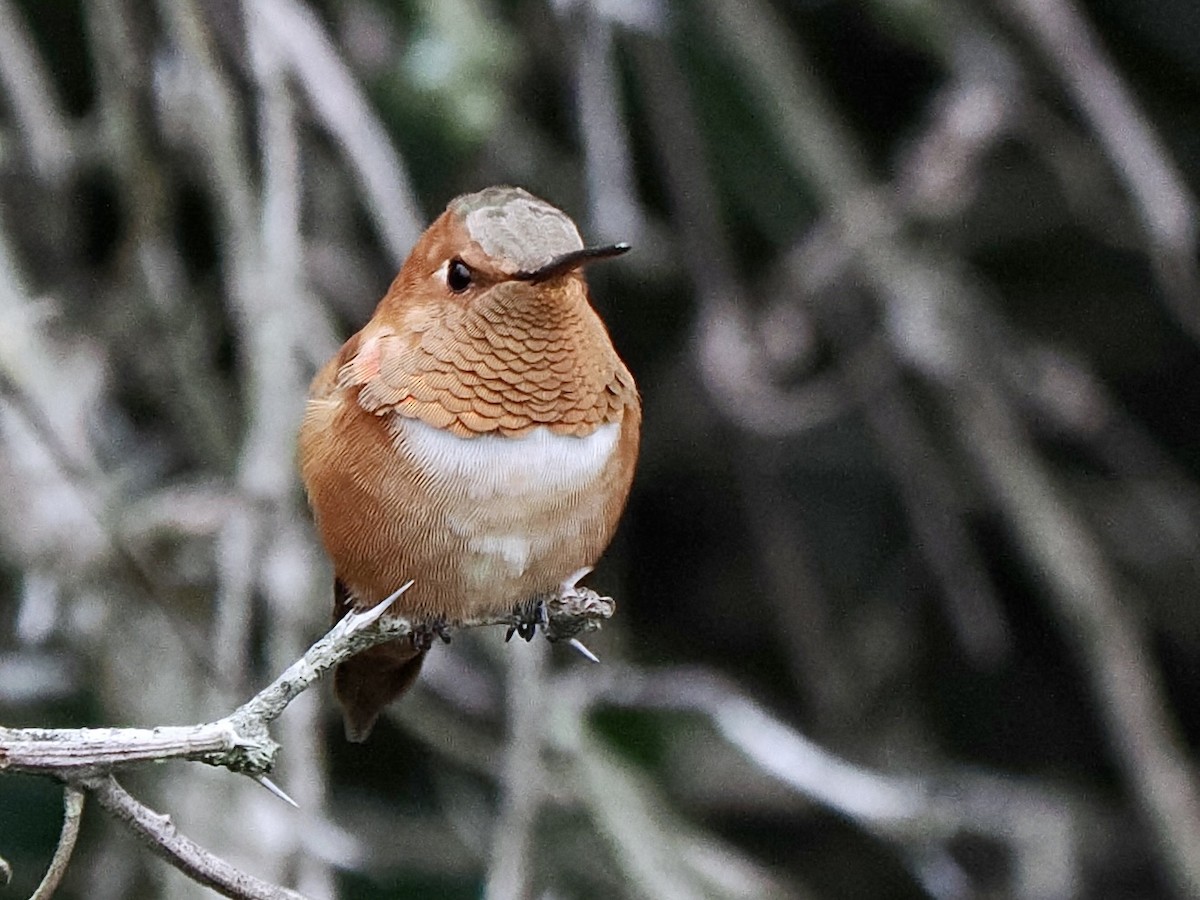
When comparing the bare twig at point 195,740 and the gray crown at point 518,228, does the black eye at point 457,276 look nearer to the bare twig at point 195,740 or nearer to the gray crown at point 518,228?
the gray crown at point 518,228

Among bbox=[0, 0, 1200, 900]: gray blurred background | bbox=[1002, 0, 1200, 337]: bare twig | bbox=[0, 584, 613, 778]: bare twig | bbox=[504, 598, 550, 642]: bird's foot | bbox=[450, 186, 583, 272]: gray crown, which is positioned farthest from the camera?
bbox=[1002, 0, 1200, 337]: bare twig

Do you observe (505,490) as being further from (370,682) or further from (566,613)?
(370,682)

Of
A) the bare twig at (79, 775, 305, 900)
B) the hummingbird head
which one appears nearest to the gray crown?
the hummingbird head

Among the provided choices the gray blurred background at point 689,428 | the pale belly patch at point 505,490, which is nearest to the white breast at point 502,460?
the pale belly patch at point 505,490

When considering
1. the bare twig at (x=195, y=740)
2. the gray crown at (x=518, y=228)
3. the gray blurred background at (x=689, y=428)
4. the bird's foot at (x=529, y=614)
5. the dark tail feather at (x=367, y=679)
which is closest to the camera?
the bare twig at (x=195, y=740)

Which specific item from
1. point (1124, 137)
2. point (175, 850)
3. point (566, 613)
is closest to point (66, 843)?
point (175, 850)

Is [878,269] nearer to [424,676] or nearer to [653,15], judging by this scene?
[653,15]

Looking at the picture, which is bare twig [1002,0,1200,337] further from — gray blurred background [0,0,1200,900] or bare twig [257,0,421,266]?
bare twig [257,0,421,266]
